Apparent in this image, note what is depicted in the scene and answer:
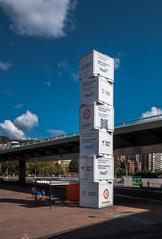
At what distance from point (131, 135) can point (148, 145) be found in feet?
8.37

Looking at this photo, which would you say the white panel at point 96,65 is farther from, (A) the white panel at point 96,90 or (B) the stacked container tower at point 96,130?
(A) the white panel at point 96,90

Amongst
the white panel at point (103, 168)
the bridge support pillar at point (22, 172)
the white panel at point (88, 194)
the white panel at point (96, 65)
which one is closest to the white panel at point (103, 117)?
the white panel at point (103, 168)

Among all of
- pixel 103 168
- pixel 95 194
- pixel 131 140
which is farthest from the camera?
pixel 131 140

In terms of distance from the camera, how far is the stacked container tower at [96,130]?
32719 mm

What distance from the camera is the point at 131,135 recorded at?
50.6m

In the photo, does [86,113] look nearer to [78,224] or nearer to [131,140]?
[78,224]

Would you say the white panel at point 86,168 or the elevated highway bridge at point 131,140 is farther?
the elevated highway bridge at point 131,140

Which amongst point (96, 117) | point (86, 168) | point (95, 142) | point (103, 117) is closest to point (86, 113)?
point (96, 117)

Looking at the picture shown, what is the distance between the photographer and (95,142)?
Result: 33.1m

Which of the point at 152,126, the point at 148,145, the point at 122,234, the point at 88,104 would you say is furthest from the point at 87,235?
the point at 148,145

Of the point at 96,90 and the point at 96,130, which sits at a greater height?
the point at 96,90

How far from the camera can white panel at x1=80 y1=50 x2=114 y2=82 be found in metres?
33.4

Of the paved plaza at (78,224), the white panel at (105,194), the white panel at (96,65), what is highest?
the white panel at (96,65)

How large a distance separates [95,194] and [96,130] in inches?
188
